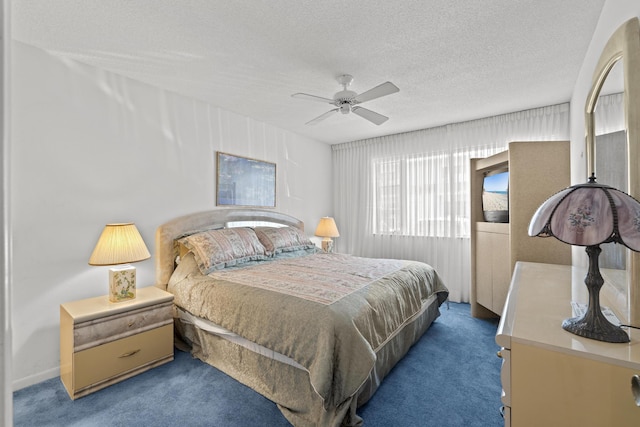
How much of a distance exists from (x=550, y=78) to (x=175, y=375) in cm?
419

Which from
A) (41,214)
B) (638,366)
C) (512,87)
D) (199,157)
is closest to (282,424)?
(638,366)

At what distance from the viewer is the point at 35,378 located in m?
2.21

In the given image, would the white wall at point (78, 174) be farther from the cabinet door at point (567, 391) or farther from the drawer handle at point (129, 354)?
the cabinet door at point (567, 391)

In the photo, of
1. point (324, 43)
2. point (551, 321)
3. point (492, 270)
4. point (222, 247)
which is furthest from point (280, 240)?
point (551, 321)

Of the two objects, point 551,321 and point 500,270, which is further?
point 500,270

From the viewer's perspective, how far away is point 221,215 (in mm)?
3514

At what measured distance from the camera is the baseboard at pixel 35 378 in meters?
2.14

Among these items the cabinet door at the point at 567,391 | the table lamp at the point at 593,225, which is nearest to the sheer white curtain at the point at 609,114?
the table lamp at the point at 593,225

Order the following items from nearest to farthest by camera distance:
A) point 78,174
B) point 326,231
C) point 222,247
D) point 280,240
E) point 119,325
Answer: point 119,325
point 78,174
point 222,247
point 280,240
point 326,231

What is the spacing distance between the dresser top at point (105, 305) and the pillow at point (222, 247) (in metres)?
0.42

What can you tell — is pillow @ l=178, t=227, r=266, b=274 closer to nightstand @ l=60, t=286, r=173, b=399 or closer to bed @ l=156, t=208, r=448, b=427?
bed @ l=156, t=208, r=448, b=427

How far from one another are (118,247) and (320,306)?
1690 mm

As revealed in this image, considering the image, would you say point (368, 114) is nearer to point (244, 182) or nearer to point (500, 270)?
point (244, 182)

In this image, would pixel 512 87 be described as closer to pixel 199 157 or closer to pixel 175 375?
pixel 199 157
